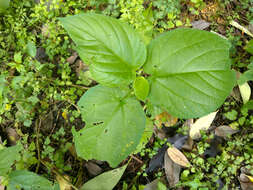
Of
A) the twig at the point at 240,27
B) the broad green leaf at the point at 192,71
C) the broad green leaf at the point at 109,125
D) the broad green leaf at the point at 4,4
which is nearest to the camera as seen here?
the broad green leaf at the point at 192,71

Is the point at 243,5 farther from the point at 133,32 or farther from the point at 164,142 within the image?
the point at 164,142

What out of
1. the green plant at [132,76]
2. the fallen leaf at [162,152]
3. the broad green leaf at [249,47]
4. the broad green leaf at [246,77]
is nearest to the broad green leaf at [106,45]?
the green plant at [132,76]

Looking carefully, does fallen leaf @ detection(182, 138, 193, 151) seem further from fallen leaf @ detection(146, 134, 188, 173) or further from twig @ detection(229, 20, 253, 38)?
twig @ detection(229, 20, 253, 38)

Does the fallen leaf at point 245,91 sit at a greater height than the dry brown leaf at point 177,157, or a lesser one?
greater

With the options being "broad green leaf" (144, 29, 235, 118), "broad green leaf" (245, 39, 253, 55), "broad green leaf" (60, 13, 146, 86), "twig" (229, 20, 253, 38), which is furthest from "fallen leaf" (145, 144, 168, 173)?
"twig" (229, 20, 253, 38)

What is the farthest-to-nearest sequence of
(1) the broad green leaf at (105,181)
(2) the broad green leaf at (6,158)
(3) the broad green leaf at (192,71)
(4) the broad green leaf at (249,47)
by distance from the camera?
1. (4) the broad green leaf at (249,47)
2. (1) the broad green leaf at (105,181)
3. (2) the broad green leaf at (6,158)
4. (3) the broad green leaf at (192,71)

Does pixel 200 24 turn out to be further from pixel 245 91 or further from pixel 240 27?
pixel 245 91

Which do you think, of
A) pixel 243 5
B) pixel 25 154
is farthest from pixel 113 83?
pixel 243 5

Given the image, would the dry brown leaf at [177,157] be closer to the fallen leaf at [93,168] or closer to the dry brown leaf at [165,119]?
the dry brown leaf at [165,119]
